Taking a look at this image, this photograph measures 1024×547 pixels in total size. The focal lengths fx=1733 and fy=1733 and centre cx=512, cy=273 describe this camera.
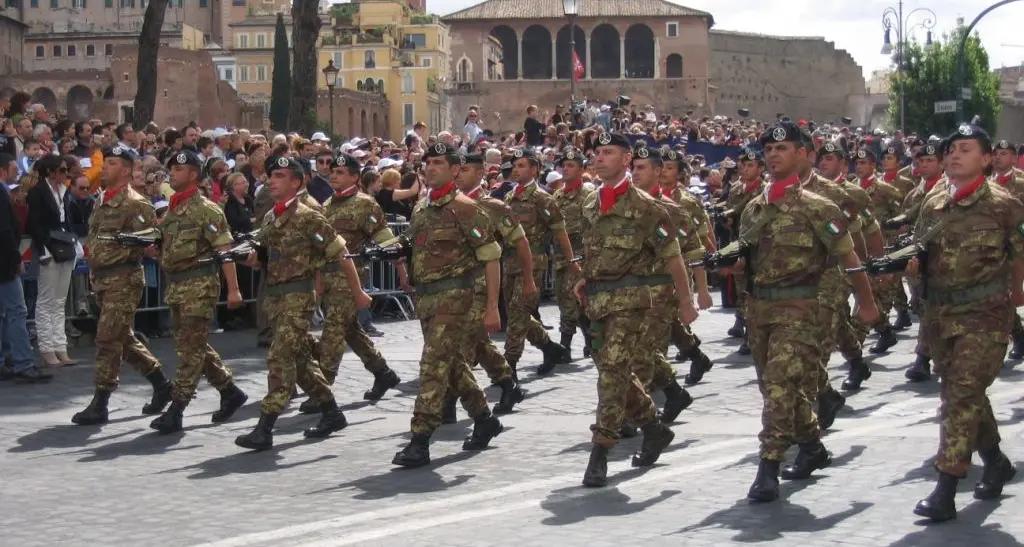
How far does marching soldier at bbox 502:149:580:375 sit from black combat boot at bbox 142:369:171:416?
2.87m

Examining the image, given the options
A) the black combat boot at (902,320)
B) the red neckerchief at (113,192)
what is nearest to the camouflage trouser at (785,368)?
the red neckerchief at (113,192)

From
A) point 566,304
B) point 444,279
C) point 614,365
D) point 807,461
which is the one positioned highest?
point 444,279

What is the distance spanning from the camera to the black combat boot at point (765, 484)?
356 inches

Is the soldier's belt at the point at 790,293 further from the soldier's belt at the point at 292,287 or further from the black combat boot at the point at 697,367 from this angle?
the black combat boot at the point at 697,367

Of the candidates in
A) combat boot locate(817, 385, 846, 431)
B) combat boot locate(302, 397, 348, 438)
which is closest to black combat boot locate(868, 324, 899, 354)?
combat boot locate(817, 385, 846, 431)

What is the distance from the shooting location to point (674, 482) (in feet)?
32.1

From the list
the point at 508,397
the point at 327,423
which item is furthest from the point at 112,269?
the point at 508,397

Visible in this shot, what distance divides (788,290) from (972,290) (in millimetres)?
987

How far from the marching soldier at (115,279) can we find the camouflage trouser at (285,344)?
4.91 ft

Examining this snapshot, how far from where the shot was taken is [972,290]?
29.2 feet

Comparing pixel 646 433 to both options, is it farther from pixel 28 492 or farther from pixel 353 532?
pixel 28 492

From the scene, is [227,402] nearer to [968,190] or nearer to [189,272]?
[189,272]

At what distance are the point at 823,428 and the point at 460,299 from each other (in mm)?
2627

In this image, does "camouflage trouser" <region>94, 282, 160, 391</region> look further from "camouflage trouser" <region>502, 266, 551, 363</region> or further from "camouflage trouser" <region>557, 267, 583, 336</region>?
"camouflage trouser" <region>557, 267, 583, 336</region>
